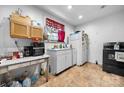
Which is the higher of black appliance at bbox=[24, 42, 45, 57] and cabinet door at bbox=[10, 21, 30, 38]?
cabinet door at bbox=[10, 21, 30, 38]

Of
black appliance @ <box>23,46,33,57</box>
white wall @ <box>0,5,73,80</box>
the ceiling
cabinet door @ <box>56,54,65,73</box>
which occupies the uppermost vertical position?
the ceiling

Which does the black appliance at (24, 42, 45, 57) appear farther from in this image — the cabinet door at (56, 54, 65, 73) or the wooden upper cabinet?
the cabinet door at (56, 54, 65, 73)

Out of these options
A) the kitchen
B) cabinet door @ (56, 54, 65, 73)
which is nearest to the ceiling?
the kitchen

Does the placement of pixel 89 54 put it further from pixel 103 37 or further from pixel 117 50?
pixel 117 50

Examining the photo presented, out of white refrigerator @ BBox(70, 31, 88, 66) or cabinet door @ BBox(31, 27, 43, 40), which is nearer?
cabinet door @ BBox(31, 27, 43, 40)

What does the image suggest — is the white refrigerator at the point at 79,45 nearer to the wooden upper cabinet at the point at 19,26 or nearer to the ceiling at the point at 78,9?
the ceiling at the point at 78,9

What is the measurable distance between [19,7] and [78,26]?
Answer: 3.56 metres

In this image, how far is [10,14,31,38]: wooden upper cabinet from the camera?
204cm

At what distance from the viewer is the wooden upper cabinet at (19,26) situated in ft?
6.68

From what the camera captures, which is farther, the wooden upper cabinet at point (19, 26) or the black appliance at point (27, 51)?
the black appliance at point (27, 51)

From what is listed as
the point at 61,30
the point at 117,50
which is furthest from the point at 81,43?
the point at 117,50

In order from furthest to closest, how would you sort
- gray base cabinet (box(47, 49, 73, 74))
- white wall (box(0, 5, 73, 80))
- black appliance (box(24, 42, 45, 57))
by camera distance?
gray base cabinet (box(47, 49, 73, 74)), black appliance (box(24, 42, 45, 57)), white wall (box(0, 5, 73, 80))

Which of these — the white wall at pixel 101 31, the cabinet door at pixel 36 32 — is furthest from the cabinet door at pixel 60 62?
the white wall at pixel 101 31

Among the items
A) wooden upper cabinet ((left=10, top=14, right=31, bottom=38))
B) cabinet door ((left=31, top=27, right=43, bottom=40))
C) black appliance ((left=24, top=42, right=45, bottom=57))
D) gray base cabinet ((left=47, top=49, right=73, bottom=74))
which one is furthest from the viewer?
gray base cabinet ((left=47, top=49, right=73, bottom=74))
